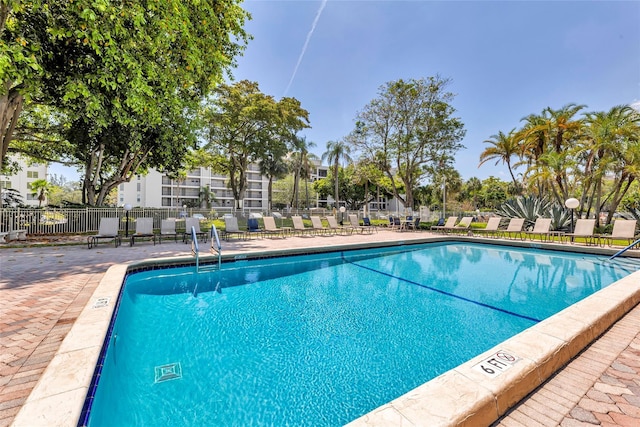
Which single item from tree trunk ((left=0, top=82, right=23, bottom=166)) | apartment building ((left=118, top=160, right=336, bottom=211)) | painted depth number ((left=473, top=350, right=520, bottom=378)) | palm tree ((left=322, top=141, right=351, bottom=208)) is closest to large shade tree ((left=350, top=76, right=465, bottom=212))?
palm tree ((left=322, top=141, right=351, bottom=208))

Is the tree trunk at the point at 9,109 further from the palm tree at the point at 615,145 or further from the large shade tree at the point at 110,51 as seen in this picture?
the palm tree at the point at 615,145

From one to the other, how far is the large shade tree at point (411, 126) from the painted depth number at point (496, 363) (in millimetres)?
19092

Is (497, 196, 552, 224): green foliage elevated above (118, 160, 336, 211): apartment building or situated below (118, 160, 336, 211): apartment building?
below

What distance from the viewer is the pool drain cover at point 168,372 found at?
2961mm

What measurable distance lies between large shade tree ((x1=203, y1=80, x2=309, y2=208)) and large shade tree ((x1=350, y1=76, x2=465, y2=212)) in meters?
6.07

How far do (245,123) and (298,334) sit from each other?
21.3 metres

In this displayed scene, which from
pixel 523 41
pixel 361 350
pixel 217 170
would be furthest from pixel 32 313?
pixel 217 170

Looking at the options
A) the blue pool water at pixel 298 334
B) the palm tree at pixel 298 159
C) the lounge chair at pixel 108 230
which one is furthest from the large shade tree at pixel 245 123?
the blue pool water at pixel 298 334

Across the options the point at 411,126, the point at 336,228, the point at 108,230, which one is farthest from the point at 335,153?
the point at 108,230

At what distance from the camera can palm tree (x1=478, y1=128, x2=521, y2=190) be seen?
2027cm

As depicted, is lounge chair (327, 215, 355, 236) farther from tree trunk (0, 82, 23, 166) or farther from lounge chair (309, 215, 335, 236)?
tree trunk (0, 82, 23, 166)

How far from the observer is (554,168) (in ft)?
50.8

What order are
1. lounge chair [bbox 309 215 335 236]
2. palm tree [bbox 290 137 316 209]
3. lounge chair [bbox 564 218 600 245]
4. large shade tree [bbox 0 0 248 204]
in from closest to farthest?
large shade tree [bbox 0 0 248 204], lounge chair [bbox 564 218 600 245], lounge chair [bbox 309 215 335 236], palm tree [bbox 290 137 316 209]

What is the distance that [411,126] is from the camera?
19797 mm
